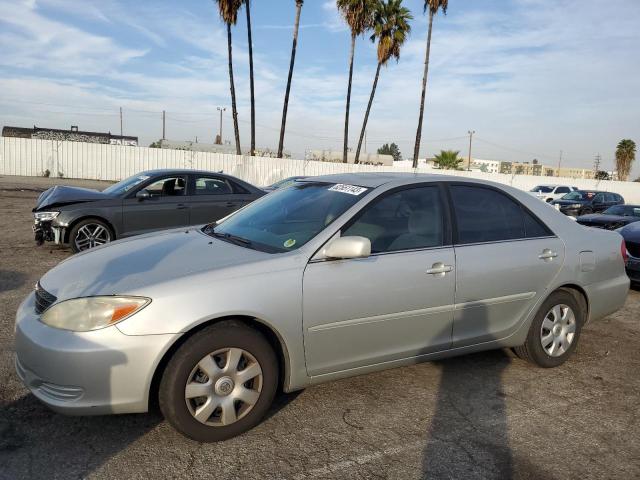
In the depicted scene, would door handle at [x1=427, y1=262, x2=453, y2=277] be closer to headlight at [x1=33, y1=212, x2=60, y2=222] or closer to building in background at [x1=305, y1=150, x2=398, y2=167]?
headlight at [x1=33, y1=212, x2=60, y2=222]

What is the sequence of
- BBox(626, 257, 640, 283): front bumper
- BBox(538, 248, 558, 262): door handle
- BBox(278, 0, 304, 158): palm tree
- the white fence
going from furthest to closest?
1. BBox(278, 0, 304, 158): palm tree
2. the white fence
3. BBox(626, 257, 640, 283): front bumper
4. BBox(538, 248, 558, 262): door handle

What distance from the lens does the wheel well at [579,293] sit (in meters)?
4.40

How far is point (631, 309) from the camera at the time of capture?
670cm

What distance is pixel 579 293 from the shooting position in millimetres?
4480

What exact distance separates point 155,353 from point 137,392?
9.6 inches

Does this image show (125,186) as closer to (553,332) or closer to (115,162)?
(553,332)

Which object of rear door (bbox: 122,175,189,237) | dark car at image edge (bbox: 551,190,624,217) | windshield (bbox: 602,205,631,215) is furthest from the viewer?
dark car at image edge (bbox: 551,190,624,217)

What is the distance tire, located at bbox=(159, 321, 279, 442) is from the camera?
283 centimetres

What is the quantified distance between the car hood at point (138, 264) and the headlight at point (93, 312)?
58 millimetres

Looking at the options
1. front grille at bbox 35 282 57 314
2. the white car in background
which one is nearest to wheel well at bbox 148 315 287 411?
front grille at bbox 35 282 57 314

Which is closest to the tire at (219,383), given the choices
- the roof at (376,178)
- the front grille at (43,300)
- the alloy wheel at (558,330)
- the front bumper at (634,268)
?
the front grille at (43,300)

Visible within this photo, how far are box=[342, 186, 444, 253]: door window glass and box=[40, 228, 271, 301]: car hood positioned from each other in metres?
0.75

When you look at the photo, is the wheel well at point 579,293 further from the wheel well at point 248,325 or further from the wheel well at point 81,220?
the wheel well at point 81,220

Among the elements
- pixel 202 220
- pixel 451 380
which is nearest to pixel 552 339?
pixel 451 380
